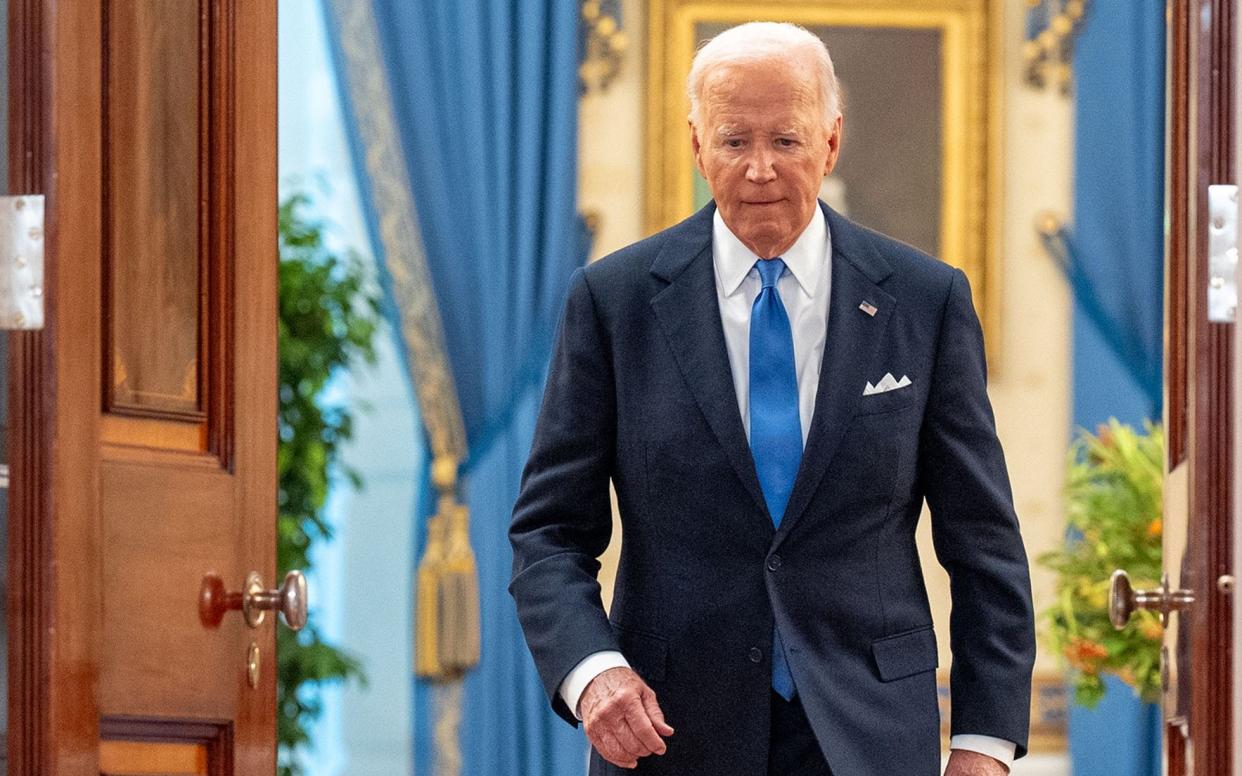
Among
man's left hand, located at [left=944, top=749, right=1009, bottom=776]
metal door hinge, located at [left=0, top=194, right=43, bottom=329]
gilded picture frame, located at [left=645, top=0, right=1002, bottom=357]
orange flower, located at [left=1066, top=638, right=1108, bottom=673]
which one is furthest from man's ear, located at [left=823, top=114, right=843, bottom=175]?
gilded picture frame, located at [left=645, top=0, right=1002, bottom=357]

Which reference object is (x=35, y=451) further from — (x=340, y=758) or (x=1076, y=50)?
(x=1076, y=50)

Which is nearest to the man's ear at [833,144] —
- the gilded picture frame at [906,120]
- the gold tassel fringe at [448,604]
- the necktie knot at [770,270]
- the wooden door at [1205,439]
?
the necktie knot at [770,270]

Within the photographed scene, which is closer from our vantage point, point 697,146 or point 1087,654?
point 697,146

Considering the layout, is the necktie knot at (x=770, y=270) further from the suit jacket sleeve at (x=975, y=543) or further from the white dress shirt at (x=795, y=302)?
the suit jacket sleeve at (x=975, y=543)

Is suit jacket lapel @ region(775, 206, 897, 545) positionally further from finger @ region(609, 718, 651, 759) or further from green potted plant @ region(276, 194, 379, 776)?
green potted plant @ region(276, 194, 379, 776)

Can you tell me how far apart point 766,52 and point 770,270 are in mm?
273

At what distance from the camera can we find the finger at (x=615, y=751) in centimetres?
209

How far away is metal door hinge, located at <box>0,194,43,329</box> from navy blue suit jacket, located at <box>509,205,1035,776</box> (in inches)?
25.4

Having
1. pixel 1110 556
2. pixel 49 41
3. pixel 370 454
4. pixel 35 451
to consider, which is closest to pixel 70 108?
pixel 49 41

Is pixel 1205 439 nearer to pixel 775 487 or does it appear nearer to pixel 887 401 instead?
pixel 887 401

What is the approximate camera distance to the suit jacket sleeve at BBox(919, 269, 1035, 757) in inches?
88.7

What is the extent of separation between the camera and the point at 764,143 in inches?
87.9

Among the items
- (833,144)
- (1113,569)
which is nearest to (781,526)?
(833,144)

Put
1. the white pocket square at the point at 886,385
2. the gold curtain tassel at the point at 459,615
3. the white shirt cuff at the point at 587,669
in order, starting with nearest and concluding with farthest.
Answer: the white shirt cuff at the point at 587,669, the white pocket square at the point at 886,385, the gold curtain tassel at the point at 459,615
